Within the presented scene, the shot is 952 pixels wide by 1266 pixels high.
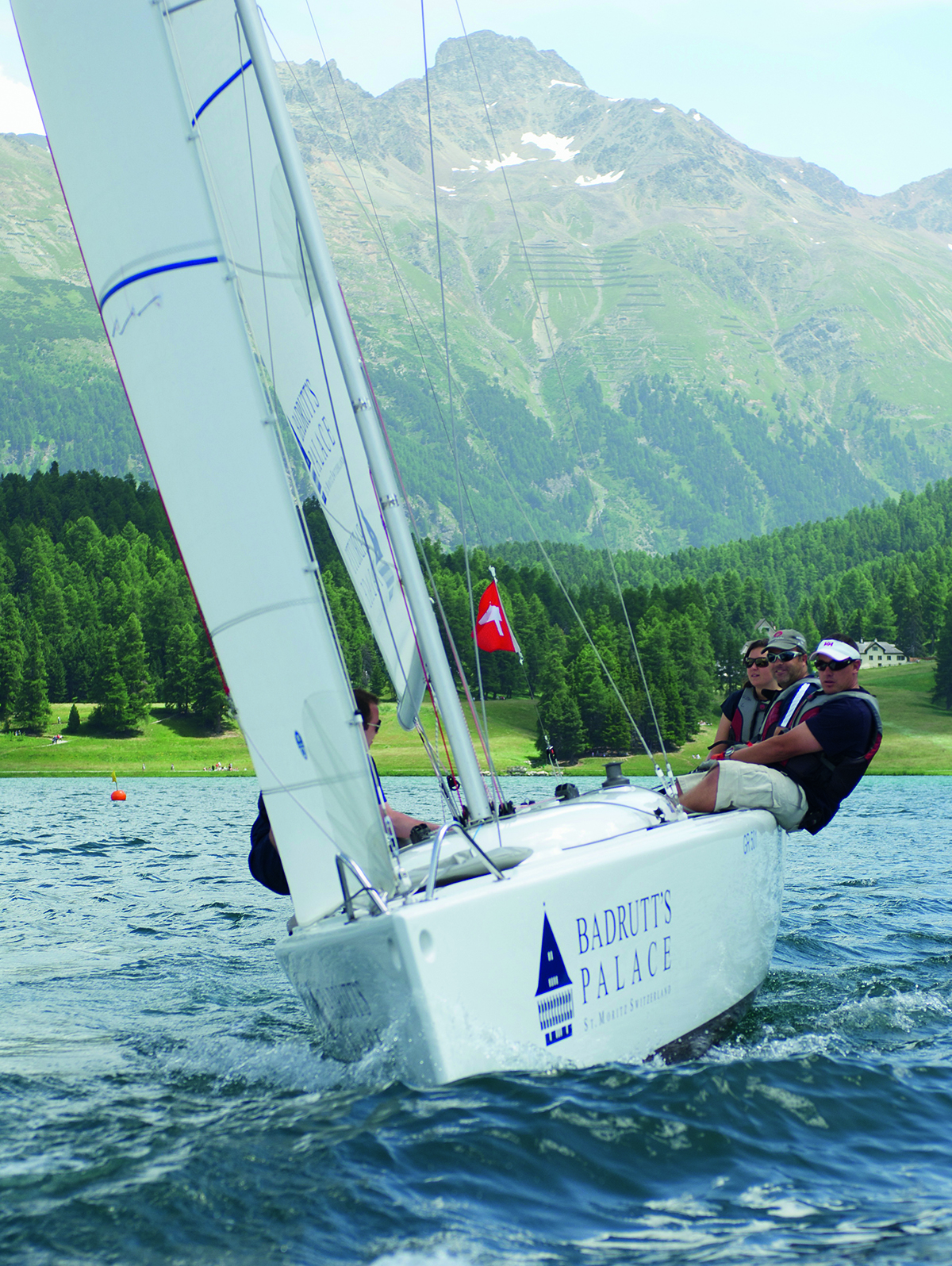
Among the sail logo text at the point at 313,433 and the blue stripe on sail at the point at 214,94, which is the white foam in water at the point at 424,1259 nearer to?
the sail logo text at the point at 313,433

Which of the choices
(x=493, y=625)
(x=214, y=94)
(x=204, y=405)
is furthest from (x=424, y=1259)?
(x=493, y=625)

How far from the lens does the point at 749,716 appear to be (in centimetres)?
949

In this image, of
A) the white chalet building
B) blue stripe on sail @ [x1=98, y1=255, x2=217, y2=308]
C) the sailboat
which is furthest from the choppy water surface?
the white chalet building

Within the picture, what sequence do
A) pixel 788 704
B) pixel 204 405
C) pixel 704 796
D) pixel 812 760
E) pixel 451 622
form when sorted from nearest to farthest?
pixel 204 405
pixel 704 796
pixel 812 760
pixel 788 704
pixel 451 622

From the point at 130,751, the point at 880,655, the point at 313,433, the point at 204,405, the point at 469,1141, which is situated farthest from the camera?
the point at 880,655

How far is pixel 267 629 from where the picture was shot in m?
5.38

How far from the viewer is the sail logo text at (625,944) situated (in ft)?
17.6

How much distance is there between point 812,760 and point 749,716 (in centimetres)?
153

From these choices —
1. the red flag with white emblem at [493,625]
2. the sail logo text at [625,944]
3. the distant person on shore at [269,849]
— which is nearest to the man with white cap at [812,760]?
the sail logo text at [625,944]

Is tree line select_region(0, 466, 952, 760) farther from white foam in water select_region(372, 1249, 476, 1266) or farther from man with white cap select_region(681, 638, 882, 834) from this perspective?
white foam in water select_region(372, 1249, 476, 1266)

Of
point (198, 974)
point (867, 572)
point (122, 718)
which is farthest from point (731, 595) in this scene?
point (198, 974)

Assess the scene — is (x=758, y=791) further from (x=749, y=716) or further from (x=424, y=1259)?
(x=424, y=1259)

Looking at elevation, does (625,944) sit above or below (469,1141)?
above

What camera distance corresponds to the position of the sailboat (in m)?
4.99
